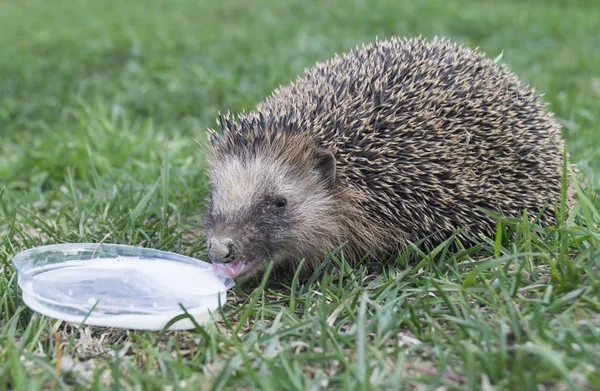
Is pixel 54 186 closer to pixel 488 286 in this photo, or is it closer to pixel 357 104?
pixel 357 104

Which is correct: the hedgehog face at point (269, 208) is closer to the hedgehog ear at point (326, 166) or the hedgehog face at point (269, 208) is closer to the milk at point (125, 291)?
the hedgehog ear at point (326, 166)

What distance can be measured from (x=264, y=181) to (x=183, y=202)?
1661 mm

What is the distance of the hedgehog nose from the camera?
412 centimetres

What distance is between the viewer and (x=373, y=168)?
4.64m

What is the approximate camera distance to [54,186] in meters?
6.53

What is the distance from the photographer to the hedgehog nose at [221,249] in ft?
13.5

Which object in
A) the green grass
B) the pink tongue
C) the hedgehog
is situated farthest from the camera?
the hedgehog

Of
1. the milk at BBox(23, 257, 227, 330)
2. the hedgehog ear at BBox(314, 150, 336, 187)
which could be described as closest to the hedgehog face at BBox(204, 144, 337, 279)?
the hedgehog ear at BBox(314, 150, 336, 187)

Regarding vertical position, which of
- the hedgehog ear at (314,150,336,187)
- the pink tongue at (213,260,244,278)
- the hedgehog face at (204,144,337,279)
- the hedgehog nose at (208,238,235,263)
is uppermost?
the hedgehog ear at (314,150,336,187)

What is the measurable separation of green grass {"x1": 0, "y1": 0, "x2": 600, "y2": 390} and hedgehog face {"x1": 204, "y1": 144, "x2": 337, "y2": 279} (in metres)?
0.27

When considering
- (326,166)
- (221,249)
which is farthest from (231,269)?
(326,166)

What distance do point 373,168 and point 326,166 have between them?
345 millimetres

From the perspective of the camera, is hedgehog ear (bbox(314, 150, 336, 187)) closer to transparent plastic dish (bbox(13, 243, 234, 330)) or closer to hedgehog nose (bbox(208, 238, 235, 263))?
hedgehog nose (bbox(208, 238, 235, 263))

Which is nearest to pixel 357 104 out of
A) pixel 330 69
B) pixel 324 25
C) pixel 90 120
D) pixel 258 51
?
pixel 330 69
